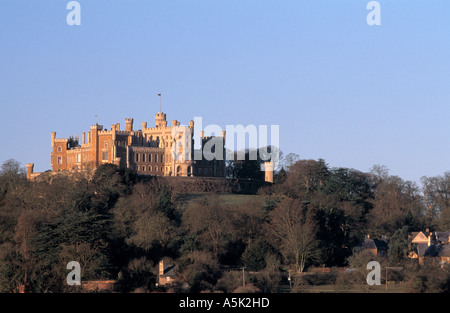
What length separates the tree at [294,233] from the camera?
2409 inches

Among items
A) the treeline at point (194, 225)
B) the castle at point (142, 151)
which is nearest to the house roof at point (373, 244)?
the treeline at point (194, 225)

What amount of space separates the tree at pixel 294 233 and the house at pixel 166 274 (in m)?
9.37

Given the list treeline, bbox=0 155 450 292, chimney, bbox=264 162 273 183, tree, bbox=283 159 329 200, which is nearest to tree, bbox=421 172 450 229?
treeline, bbox=0 155 450 292

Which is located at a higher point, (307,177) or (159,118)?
(159,118)

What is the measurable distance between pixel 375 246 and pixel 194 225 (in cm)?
1326

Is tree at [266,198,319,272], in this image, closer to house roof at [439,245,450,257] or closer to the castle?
house roof at [439,245,450,257]

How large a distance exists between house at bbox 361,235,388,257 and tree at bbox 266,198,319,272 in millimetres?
5021

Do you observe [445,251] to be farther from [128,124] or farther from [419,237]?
[128,124]

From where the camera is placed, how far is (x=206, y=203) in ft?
249

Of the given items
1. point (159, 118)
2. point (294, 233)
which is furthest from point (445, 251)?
point (159, 118)

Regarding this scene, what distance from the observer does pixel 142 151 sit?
94.9 metres

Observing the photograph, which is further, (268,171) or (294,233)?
(268,171)

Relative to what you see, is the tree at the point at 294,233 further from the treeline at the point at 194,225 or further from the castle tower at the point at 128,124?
the castle tower at the point at 128,124
